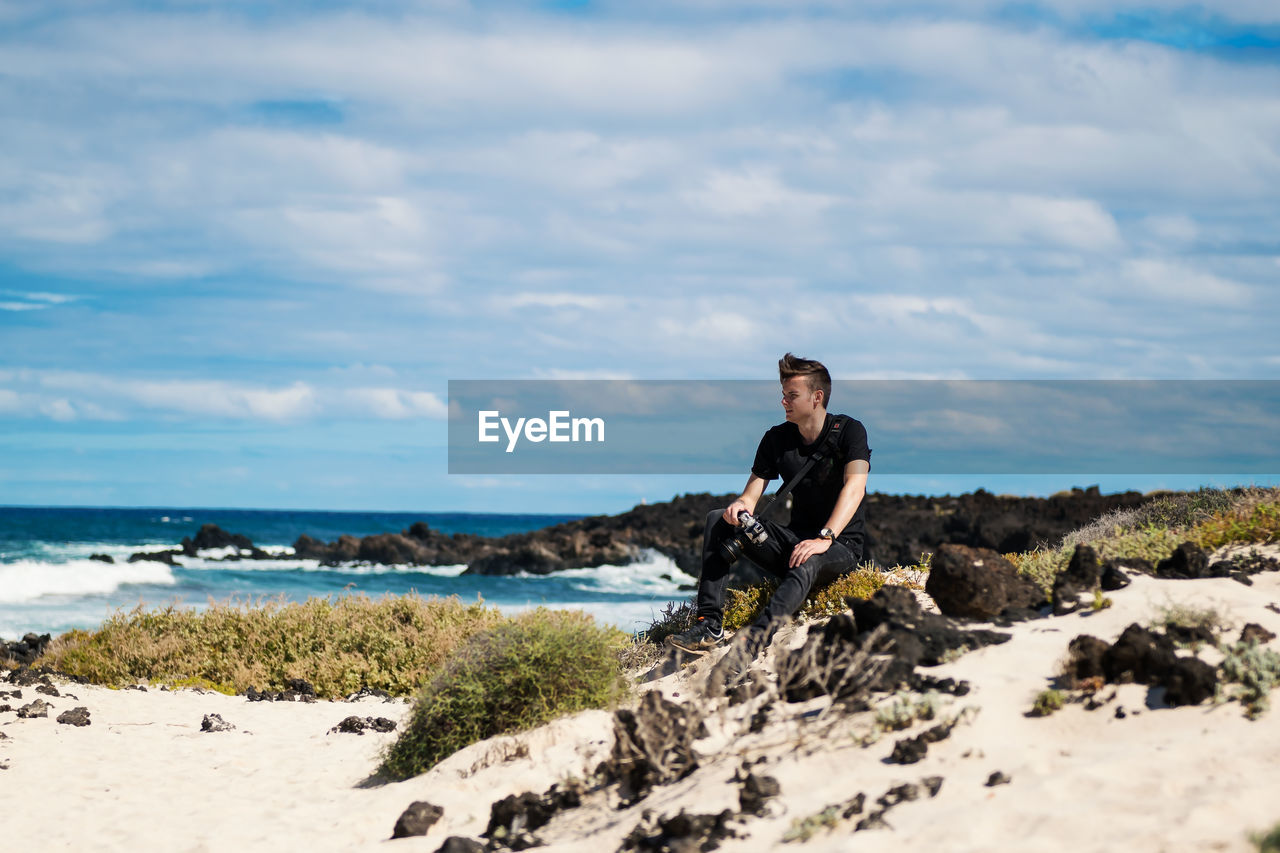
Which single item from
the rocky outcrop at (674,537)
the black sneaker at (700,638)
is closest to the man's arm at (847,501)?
the black sneaker at (700,638)

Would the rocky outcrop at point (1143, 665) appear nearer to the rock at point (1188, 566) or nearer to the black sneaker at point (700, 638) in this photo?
the rock at point (1188, 566)

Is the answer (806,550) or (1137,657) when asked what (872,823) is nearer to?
(1137,657)

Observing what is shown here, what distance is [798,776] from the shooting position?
514cm

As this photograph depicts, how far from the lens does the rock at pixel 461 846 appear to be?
5156 mm

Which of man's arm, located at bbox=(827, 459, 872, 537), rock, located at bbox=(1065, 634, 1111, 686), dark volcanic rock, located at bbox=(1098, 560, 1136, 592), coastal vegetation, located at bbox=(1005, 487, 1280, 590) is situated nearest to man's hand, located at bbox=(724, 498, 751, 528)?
man's arm, located at bbox=(827, 459, 872, 537)

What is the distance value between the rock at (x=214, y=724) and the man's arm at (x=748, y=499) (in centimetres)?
527

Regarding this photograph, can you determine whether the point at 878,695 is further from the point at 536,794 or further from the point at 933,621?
the point at 536,794

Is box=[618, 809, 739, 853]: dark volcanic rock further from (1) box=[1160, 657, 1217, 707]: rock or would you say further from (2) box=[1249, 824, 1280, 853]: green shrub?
(1) box=[1160, 657, 1217, 707]: rock

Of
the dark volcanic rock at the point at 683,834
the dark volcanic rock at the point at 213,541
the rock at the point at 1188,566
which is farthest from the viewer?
the dark volcanic rock at the point at 213,541

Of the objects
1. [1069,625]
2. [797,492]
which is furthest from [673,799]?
[797,492]

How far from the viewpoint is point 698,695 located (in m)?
6.70

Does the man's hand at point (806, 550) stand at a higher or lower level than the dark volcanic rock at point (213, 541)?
higher

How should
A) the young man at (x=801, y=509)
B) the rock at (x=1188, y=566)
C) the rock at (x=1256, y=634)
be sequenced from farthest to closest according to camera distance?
the young man at (x=801, y=509) → the rock at (x=1188, y=566) → the rock at (x=1256, y=634)

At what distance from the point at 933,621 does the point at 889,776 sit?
5.56 feet
